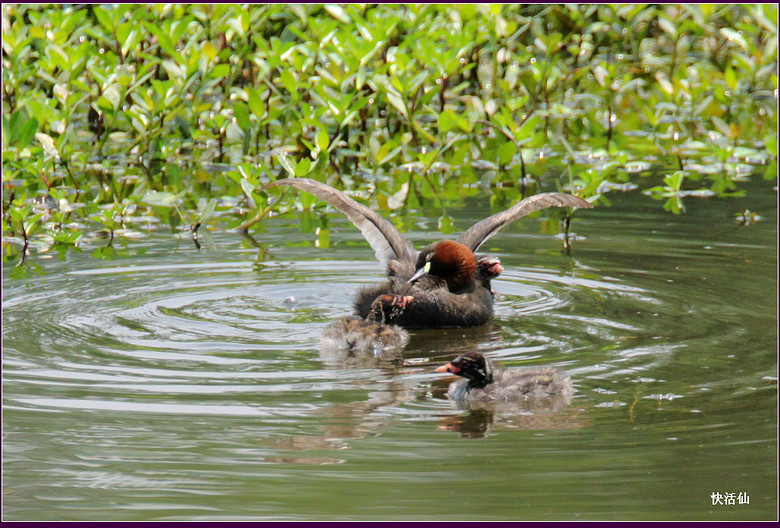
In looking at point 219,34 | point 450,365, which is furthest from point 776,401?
point 219,34

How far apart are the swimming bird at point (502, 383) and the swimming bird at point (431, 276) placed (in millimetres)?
1426

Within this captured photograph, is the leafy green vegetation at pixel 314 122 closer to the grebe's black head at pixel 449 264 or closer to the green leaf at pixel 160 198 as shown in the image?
the green leaf at pixel 160 198

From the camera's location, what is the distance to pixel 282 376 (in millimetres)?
6438

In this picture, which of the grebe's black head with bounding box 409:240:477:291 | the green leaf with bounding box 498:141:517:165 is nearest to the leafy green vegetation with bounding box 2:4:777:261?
the green leaf with bounding box 498:141:517:165

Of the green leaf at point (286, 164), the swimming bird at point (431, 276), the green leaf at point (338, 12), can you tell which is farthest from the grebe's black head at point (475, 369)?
the green leaf at point (338, 12)

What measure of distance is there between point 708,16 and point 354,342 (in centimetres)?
1051

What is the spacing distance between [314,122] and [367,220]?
270 cm

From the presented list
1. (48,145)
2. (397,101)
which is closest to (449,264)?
(397,101)

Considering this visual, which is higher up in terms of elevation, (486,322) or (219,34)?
(219,34)

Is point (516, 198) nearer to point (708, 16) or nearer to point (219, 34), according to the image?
point (219, 34)

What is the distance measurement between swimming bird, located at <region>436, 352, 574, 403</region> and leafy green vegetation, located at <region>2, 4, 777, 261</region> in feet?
11.5

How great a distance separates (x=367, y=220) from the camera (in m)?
8.44

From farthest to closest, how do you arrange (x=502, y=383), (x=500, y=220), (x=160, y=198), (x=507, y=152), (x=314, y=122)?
(x=507, y=152), (x=314, y=122), (x=160, y=198), (x=500, y=220), (x=502, y=383)

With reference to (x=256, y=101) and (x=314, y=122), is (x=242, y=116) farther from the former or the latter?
(x=314, y=122)
